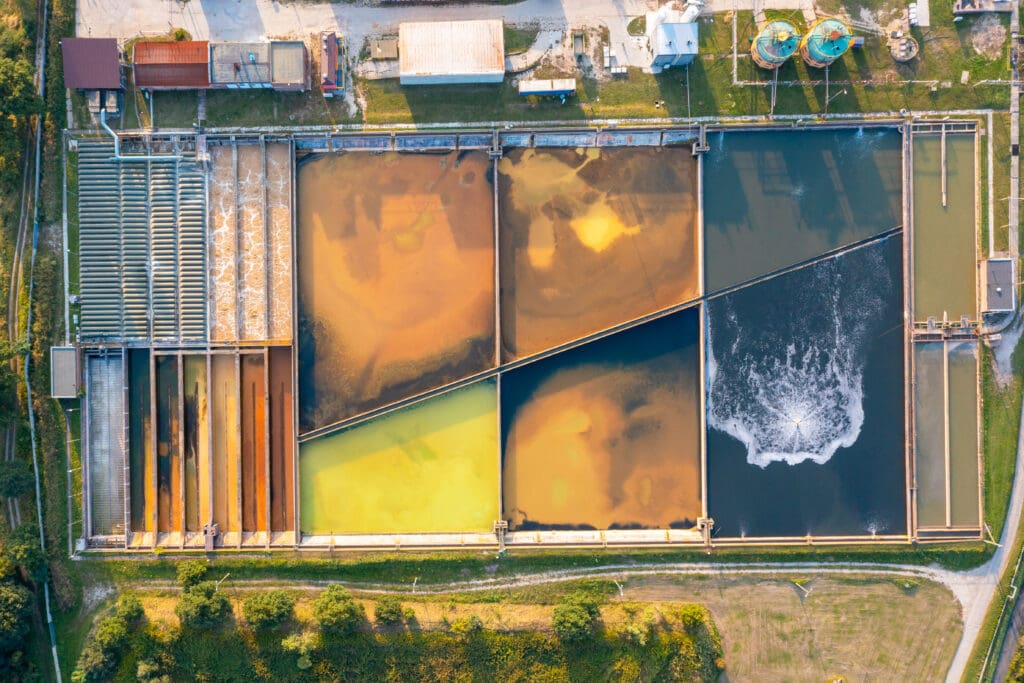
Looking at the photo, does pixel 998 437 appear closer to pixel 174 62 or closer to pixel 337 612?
pixel 337 612

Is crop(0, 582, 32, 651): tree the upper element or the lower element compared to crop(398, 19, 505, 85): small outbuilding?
lower

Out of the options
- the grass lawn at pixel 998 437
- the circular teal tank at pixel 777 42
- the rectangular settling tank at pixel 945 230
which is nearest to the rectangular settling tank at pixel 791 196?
the rectangular settling tank at pixel 945 230

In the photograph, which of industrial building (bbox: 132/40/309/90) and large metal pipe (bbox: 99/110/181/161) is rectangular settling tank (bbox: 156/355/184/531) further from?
industrial building (bbox: 132/40/309/90)

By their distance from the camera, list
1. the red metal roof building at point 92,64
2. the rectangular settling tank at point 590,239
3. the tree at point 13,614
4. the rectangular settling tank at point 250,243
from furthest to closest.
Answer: the rectangular settling tank at point 590,239 < the rectangular settling tank at point 250,243 < the red metal roof building at point 92,64 < the tree at point 13,614

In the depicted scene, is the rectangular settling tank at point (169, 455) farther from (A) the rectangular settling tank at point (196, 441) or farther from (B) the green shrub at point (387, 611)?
(B) the green shrub at point (387, 611)

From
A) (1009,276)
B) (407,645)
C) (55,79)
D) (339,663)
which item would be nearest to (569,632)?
(407,645)

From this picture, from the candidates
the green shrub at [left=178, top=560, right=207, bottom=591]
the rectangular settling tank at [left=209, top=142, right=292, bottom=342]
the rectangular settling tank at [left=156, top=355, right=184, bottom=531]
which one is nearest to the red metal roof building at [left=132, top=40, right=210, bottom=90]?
the rectangular settling tank at [left=209, top=142, right=292, bottom=342]
